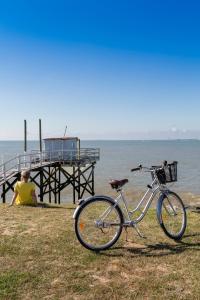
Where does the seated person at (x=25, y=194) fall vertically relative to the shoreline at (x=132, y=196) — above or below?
above

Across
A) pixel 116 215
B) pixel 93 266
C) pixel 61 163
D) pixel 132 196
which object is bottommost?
pixel 132 196

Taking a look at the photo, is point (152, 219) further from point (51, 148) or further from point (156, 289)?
point (51, 148)

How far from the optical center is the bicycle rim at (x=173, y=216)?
22.2 ft

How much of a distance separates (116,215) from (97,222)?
371mm

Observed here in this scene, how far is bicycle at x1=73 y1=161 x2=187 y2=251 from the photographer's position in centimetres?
614

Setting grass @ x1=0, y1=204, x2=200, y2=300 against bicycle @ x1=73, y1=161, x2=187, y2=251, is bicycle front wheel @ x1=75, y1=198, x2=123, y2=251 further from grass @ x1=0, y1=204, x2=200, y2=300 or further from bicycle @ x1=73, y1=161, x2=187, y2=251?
grass @ x1=0, y1=204, x2=200, y2=300

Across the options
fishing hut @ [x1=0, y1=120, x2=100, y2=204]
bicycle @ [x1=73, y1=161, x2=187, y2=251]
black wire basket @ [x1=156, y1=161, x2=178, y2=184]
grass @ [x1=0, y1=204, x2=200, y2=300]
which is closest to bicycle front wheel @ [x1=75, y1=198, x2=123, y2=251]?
bicycle @ [x1=73, y1=161, x2=187, y2=251]

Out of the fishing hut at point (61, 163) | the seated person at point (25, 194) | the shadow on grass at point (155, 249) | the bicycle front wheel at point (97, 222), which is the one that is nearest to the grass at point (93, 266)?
the shadow on grass at point (155, 249)

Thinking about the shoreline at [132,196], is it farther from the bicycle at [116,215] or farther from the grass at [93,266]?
the grass at [93,266]

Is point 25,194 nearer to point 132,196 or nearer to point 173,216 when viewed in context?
point 173,216

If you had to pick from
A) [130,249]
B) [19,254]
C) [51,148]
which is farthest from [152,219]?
[51,148]

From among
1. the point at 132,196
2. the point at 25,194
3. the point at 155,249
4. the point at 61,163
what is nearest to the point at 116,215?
the point at 155,249

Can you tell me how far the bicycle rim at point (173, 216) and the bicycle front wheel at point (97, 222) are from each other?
98 cm

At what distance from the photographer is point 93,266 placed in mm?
5418
